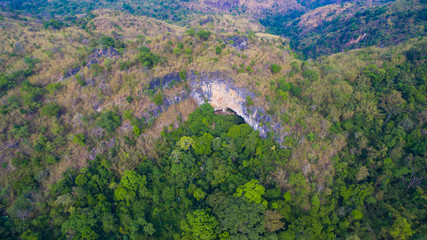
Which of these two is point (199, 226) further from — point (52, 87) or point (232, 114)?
point (52, 87)

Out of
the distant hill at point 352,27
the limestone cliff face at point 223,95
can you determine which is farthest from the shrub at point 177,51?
the distant hill at point 352,27

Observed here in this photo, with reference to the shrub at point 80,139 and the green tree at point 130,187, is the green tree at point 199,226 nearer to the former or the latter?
the green tree at point 130,187

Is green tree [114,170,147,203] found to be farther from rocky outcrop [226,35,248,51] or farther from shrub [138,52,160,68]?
rocky outcrop [226,35,248,51]

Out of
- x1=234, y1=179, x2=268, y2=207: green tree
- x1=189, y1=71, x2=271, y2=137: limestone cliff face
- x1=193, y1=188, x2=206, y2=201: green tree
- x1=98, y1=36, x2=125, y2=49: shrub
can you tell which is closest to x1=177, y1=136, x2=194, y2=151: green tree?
x1=193, y1=188, x2=206, y2=201: green tree

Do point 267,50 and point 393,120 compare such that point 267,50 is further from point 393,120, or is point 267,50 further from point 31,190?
point 31,190

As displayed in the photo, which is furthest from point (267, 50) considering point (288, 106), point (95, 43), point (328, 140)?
point (95, 43)

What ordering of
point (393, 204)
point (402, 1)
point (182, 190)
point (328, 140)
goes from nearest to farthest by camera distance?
point (393, 204)
point (182, 190)
point (328, 140)
point (402, 1)

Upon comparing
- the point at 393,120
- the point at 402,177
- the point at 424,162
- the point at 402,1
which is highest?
the point at 402,1
